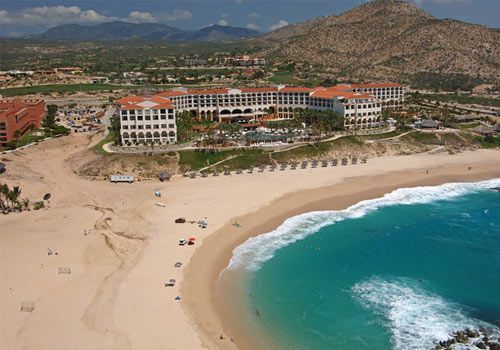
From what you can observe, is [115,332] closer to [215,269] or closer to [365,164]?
[215,269]

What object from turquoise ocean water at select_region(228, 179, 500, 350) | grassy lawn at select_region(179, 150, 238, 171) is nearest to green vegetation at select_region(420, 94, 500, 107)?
turquoise ocean water at select_region(228, 179, 500, 350)

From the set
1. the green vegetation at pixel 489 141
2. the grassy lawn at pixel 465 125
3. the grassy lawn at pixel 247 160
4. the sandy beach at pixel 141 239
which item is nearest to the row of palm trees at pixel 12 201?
the sandy beach at pixel 141 239

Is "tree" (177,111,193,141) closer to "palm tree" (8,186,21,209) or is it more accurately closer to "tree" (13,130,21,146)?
"tree" (13,130,21,146)

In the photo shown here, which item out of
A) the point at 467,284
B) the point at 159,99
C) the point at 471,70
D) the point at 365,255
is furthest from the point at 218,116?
the point at 471,70

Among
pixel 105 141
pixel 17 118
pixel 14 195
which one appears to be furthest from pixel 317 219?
pixel 17 118

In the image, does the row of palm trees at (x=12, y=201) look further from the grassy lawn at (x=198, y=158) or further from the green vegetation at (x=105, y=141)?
the grassy lawn at (x=198, y=158)
